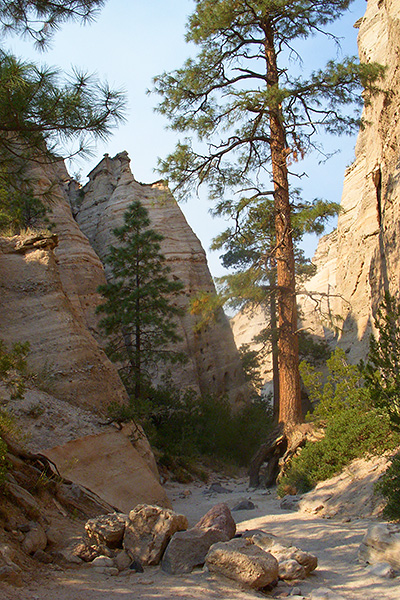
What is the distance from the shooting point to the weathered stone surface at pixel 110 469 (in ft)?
25.1

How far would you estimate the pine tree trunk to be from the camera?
11500 mm

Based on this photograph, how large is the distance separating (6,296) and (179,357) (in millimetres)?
6280

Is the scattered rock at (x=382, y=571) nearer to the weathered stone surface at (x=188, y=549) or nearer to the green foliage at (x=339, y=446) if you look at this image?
the weathered stone surface at (x=188, y=549)

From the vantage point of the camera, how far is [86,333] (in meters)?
11.2

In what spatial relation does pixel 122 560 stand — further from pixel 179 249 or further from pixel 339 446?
pixel 179 249

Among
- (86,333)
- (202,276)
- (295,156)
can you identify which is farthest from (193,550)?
(202,276)

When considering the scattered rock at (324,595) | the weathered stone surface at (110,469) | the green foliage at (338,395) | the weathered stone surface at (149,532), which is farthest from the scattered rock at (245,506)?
the scattered rock at (324,595)

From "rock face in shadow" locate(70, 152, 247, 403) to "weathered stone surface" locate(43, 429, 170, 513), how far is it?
13248 millimetres

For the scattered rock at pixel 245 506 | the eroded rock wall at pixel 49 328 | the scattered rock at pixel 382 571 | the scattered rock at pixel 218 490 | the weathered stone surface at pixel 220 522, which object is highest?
the eroded rock wall at pixel 49 328

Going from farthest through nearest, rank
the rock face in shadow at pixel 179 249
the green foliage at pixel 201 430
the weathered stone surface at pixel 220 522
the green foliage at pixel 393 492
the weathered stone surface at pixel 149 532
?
the rock face in shadow at pixel 179 249 < the green foliage at pixel 201 430 < the green foliage at pixel 393 492 < the weathered stone surface at pixel 220 522 < the weathered stone surface at pixel 149 532

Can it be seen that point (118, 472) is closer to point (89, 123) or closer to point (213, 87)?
point (89, 123)

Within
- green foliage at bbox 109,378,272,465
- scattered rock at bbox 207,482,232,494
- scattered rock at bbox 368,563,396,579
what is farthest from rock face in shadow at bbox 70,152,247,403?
scattered rock at bbox 368,563,396,579

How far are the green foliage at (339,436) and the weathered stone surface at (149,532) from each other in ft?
12.5

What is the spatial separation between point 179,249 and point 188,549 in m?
21.6
